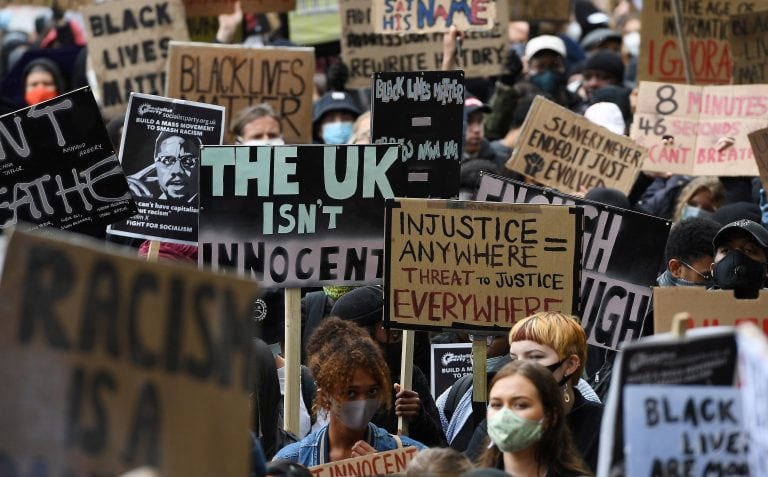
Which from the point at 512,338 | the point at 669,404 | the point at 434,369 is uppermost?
the point at 669,404

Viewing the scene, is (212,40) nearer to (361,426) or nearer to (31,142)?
(31,142)

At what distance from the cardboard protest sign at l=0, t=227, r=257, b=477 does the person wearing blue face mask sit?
835 cm

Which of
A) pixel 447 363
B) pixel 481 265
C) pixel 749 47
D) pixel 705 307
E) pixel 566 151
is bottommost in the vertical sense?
pixel 447 363

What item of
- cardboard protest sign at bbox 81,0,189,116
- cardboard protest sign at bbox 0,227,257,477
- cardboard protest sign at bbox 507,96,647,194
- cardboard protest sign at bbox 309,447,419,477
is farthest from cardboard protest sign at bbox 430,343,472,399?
cardboard protest sign at bbox 81,0,189,116

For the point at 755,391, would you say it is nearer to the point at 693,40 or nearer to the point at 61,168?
the point at 61,168

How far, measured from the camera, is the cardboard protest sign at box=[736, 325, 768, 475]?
3.84 m

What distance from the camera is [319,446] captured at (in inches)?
241

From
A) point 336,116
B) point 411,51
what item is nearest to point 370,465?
point 336,116

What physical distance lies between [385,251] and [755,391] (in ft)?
10.2

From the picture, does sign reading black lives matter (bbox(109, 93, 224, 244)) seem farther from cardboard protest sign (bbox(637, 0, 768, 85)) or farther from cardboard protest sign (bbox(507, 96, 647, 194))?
cardboard protest sign (bbox(637, 0, 768, 85))

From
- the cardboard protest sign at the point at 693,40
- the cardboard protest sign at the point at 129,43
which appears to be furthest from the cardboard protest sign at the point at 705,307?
the cardboard protest sign at the point at 129,43

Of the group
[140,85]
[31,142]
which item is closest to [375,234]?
[31,142]

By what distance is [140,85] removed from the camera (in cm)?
1155

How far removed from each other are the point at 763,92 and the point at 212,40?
14.4 feet
